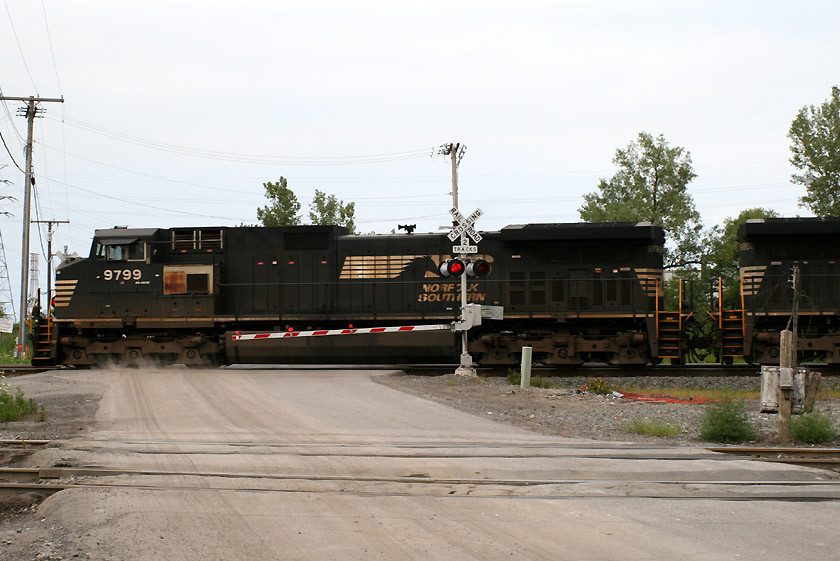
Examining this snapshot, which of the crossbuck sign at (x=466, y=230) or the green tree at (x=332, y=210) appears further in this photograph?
the green tree at (x=332, y=210)

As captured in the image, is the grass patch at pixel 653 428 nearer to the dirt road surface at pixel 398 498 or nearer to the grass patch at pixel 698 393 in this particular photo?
the dirt road surface at pixel 398 498

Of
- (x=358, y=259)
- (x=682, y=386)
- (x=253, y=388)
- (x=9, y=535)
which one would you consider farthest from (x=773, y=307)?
Result: (x=9, y=535)

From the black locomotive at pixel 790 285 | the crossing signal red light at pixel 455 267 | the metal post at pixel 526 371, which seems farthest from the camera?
the black locomotive at pixel 790 285

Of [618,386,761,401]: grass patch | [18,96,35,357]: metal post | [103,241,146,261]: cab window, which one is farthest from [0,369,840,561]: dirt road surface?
[18,96,35,357]: metal post

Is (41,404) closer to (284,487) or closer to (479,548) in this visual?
(284,487)

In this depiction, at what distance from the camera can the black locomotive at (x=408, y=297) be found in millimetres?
18188

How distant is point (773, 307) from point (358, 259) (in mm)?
9964

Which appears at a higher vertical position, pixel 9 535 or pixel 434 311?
pixel 434 311

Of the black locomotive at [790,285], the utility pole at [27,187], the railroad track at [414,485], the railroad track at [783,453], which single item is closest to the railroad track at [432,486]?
the railroad track at [414,485]

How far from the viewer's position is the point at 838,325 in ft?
59.3

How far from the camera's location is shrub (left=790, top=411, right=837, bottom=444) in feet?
30.5

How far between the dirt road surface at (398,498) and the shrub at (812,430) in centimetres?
167

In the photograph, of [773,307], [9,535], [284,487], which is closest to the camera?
[9,535]

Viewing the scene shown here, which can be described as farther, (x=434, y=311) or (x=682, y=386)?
(x=434, y=311)
